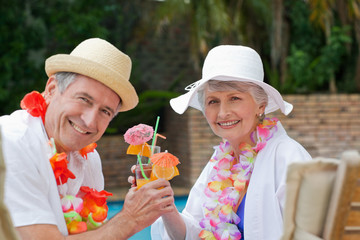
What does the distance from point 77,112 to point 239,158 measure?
2.76 ft

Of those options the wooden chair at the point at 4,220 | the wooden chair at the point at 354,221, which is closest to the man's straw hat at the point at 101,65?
the wooden chair at the point at 4,220

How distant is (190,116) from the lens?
25.1 ft

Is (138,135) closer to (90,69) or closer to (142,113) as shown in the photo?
(90,69)

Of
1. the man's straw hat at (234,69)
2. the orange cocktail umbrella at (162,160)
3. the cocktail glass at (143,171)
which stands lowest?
the cocktail glass at (143,171)

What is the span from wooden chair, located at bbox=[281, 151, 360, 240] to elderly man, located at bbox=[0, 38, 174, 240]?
79 centimetres

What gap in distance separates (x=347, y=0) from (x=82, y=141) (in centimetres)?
791

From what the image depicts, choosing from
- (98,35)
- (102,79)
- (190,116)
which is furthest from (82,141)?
(98,35)

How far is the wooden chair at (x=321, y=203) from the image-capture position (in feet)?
3.45

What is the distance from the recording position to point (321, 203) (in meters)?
1.09

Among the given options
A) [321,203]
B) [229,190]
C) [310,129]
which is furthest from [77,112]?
[310,129]

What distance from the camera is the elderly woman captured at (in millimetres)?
1929

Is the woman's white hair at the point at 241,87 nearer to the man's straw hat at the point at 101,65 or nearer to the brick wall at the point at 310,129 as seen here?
the man's straw hat at the point at 101,65

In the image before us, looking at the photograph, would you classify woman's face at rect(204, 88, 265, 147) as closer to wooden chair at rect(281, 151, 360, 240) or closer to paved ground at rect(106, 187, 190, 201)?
wooden chair at rect(281, 151, 360, 240)

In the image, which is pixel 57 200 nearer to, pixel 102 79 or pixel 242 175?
pixel 102 79
